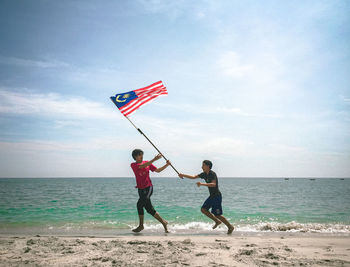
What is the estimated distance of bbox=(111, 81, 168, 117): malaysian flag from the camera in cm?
716

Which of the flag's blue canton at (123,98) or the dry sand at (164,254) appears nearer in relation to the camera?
the dry sand at (164,254)

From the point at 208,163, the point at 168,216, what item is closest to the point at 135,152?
the point at 208,163

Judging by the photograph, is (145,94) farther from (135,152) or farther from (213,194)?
(213,194)

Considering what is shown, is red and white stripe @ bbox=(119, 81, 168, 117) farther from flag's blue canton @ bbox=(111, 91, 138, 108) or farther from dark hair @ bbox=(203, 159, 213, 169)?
dark hair @ bbox=(203, 159, 213, 169)

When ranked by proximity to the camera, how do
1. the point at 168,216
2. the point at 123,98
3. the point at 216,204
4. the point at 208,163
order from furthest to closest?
the point at 168,216
the point at 123,98
the point at 208,163
the point at 216,204

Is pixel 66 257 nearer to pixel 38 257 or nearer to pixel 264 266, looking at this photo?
pixel 38 257

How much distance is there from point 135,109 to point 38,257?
178 inches

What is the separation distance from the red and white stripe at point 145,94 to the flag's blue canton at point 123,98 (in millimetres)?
94

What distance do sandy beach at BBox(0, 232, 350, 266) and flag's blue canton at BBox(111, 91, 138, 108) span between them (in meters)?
3.97

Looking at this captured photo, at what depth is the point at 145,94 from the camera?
24.6 feet

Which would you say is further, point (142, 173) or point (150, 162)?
point (142, 173)

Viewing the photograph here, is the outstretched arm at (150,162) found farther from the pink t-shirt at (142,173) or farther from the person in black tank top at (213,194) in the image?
the person in black tank top at (213,194)

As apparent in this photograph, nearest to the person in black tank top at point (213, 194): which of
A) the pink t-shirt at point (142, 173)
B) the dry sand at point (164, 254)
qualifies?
the pink t-shirt at point (142, 173)

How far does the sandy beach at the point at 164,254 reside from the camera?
3.81 metres
